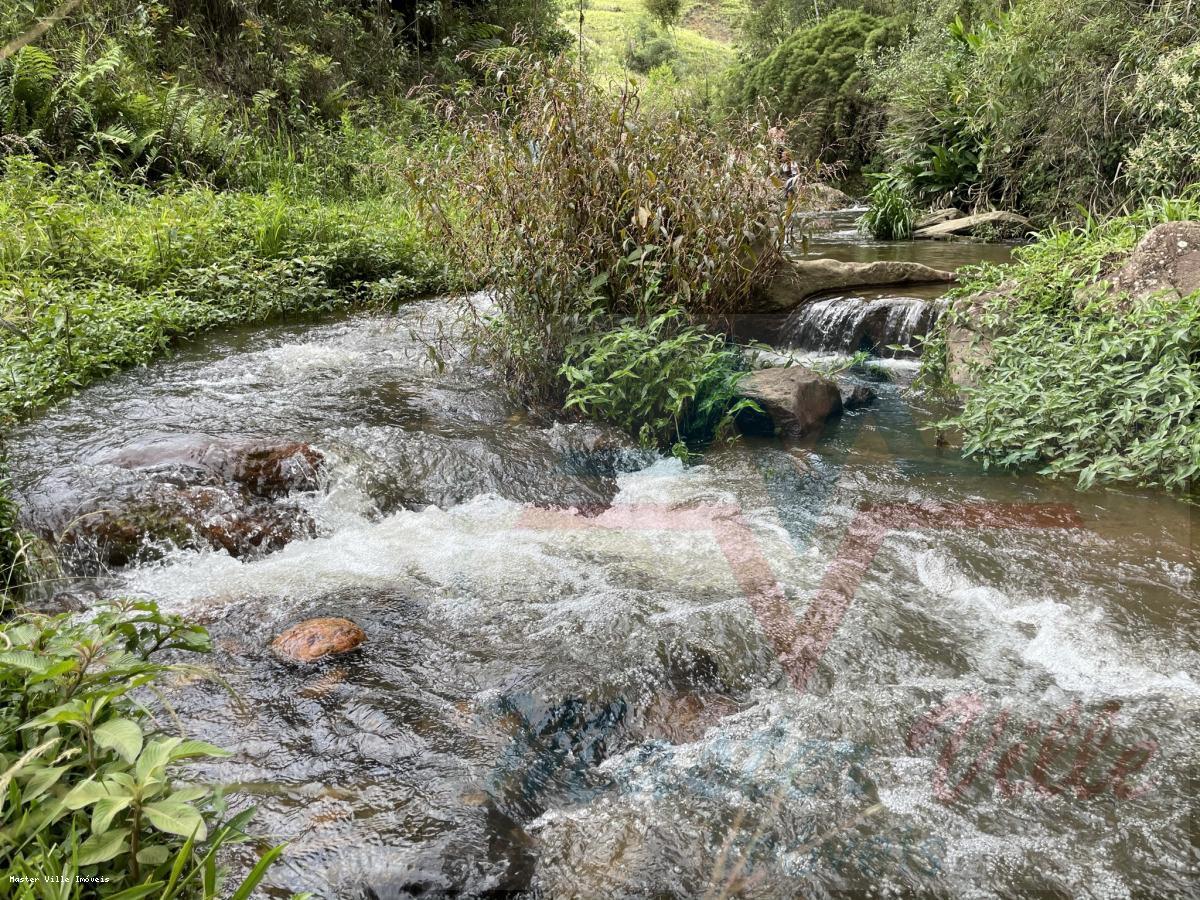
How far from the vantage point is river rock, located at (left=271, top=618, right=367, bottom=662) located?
314cm

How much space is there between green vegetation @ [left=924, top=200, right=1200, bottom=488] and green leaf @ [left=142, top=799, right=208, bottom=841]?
4.50m

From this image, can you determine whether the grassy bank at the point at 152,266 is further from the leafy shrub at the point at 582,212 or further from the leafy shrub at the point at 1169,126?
the leafy shrub at the point at 1169,126

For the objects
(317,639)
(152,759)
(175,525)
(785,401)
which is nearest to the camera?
(152,759)

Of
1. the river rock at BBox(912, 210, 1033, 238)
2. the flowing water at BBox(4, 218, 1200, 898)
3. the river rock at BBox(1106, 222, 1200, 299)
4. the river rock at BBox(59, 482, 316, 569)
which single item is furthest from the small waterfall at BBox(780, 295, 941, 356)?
the river rock at BBox(912, 210, 1033, 238)

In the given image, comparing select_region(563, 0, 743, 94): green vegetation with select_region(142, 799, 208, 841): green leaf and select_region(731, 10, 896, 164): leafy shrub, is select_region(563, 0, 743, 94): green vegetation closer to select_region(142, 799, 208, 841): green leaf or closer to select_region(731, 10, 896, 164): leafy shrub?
select_region(731, 10, 896, 164): leafy shrub

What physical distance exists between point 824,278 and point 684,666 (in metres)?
5.37

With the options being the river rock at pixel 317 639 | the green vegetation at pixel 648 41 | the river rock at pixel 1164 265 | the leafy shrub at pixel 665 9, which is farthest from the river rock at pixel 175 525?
the leafy shrub at pixel 665 9

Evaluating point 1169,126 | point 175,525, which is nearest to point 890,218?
point 1169,126

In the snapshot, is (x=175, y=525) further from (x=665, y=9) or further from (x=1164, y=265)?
(x=665, y=9)

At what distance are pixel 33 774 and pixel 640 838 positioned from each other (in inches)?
59.7

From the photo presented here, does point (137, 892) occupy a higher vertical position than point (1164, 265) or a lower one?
lower

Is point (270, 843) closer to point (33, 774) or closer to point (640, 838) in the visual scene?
point (33, 774)

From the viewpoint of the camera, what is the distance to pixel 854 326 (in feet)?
24.0

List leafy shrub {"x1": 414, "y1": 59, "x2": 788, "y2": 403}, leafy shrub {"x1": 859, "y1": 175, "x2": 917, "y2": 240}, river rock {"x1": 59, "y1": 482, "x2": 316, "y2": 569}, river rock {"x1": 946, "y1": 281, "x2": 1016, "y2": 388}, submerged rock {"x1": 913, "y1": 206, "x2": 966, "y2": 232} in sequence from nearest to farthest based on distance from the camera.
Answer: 1. river rock {"x1": 59, "y1": 482, "x2": 316, "y2": 569}
2. leafy shrub {"x1": 414, "y1": 59, "x2": 788, "y2": 403}
3. river rock {"x1": 946, "y1": 281, "x2": 1016, "y2": 388}
4. leafy shrub {"x1": 859, "y1": 175, "x2": 917, "y2": 240}
5. submerged rock {"x1": 913, "y1": 206, "x2": 966, "y2": 232}
